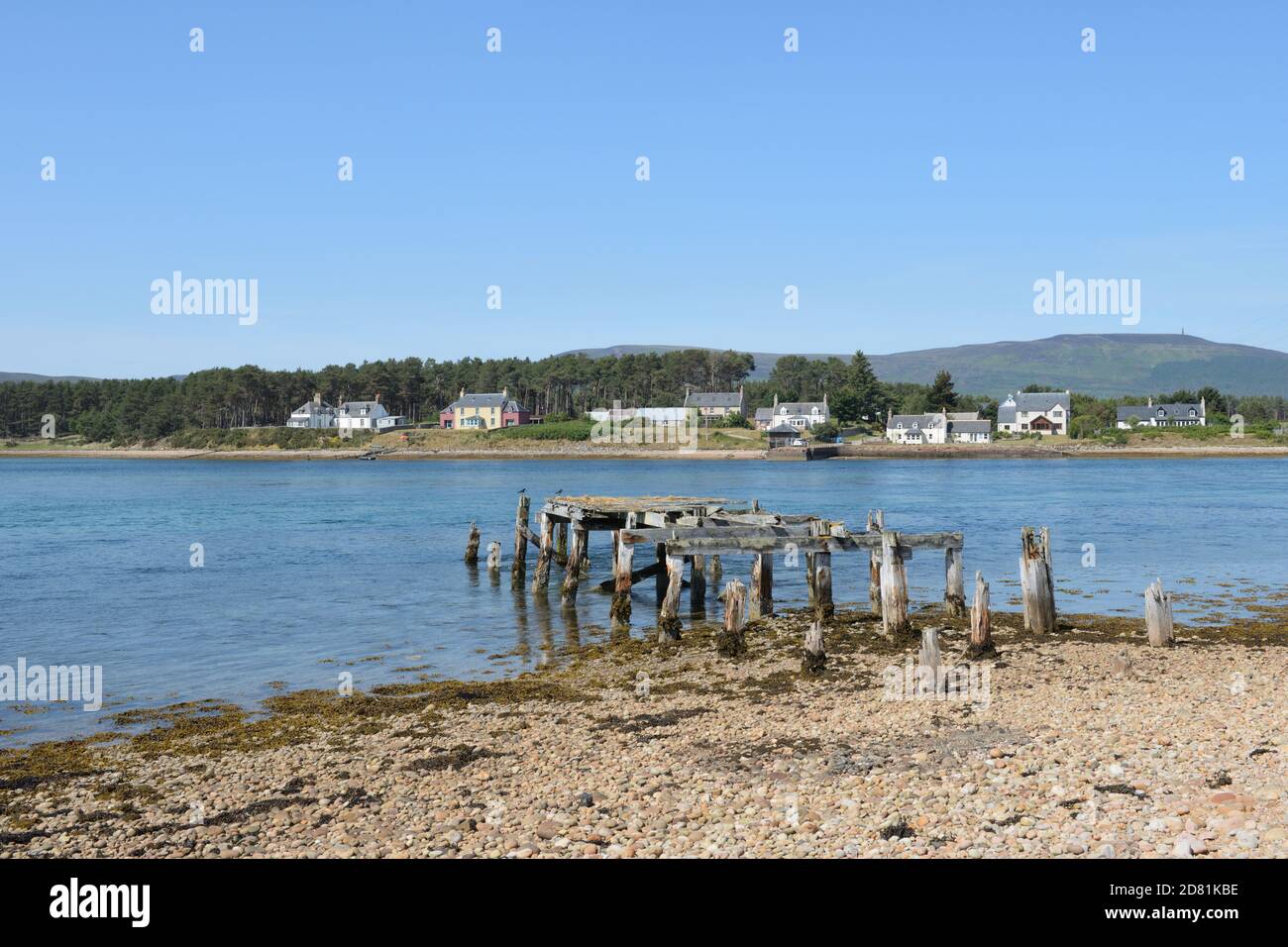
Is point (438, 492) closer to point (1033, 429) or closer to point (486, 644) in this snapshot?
point (486, 644)

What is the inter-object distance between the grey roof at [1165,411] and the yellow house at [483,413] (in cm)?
9221

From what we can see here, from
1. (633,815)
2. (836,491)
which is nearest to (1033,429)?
(836,491)

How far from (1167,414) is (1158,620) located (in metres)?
153

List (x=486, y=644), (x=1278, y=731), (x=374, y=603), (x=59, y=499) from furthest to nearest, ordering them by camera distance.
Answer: (x=59, y=499) → (x=374, y=603) → (x=486, y=644) → (x=1278, y=731)

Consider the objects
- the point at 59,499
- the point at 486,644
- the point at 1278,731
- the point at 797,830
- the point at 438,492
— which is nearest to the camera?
the point at 797,830

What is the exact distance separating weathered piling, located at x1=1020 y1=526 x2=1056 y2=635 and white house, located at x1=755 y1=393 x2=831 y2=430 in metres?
131

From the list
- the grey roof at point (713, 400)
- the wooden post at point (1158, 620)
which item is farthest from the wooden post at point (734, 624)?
the grey roof at point (713, 400)

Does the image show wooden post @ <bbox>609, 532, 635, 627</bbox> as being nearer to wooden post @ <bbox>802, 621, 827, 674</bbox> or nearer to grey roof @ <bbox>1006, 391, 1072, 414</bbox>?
wooden post @ <bbox>802, 621, 827, 674</bbox>

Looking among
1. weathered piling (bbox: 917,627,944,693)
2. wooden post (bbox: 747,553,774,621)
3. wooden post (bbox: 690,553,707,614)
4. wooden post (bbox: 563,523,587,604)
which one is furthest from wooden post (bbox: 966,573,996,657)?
wooden post (bbox: 563,523,587,604)

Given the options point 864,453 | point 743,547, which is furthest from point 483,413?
point 743,547

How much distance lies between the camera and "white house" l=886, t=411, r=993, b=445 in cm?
14038

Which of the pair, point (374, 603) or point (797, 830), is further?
point (374, 603)
